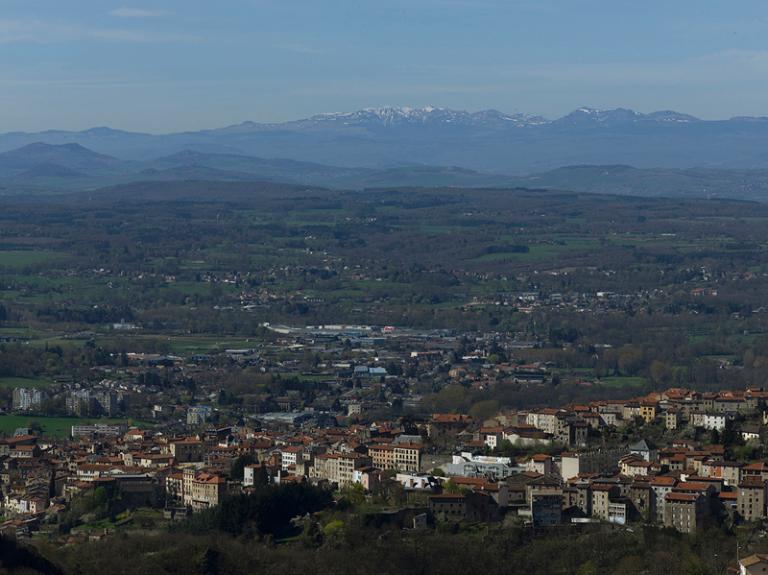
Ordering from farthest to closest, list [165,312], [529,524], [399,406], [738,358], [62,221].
Result: [62,221] → [165,312] → [738,358] → [399,406] → [529,524]

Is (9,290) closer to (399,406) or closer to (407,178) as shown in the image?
(399,406)

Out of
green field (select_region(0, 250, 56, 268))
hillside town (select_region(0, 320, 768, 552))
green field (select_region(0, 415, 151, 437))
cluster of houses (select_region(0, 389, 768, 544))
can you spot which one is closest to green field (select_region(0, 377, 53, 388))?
Answer: hillside town (select_region(0, 320, 768, 552))

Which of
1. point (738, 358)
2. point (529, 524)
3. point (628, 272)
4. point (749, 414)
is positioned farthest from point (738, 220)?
point (529, 524)

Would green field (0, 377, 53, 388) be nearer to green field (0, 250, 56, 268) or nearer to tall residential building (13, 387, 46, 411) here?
tall residential building (13, 387, 46, 411)

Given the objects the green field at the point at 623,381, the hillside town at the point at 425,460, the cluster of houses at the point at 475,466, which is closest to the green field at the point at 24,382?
the hillside town at the point at 425,460

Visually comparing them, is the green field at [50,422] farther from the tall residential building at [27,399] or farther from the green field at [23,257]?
the green field at [23,257]

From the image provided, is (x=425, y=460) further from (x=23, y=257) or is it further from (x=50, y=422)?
(x=23, y=257)

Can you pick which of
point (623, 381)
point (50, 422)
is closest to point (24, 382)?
point (50, 422)
